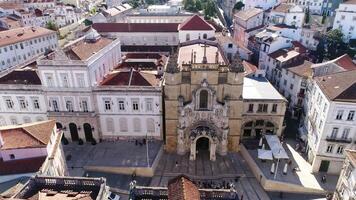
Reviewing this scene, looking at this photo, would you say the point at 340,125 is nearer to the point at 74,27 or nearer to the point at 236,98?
the point at 236,98

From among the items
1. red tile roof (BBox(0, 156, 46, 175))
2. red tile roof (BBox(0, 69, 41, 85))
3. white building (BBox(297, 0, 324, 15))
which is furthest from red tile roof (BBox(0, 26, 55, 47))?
white building (BBox(297, 0, 324, 15))

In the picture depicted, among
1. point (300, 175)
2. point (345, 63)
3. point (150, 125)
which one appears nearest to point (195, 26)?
point (150, 125)

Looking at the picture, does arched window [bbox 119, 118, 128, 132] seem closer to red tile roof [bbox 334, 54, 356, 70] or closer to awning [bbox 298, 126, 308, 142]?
awning [bbox 298, 126, 308, 142]

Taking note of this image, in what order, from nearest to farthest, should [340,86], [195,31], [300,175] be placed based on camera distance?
[340,86]
[300,175]
[195,31]

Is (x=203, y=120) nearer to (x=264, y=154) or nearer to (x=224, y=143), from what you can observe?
(x=224, y=143)

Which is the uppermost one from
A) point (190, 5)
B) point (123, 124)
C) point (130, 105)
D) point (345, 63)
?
point (190, 5)

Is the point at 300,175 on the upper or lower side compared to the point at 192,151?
lower

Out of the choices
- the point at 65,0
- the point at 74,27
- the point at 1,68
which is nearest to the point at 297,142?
the point at 1,68
